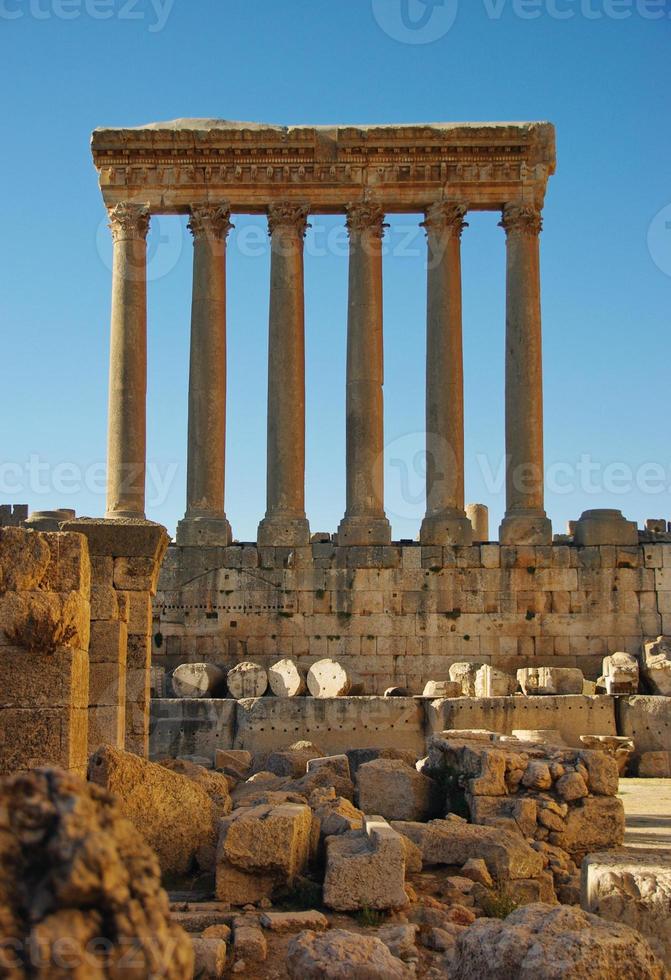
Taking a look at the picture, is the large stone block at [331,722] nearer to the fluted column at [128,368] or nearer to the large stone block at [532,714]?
the large stone block at [532,714]

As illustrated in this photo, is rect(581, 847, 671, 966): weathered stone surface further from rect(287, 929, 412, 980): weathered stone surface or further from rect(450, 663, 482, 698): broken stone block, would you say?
rect(450, 663, 482, 698): broken stone block

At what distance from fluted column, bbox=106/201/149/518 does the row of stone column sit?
1.1 inches

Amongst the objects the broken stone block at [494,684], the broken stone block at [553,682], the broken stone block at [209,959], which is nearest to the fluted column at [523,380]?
the broken stone block at [494,684]

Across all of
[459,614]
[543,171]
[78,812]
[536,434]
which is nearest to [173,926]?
[78,812]

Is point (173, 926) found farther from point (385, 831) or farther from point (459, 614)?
point (459, 614)

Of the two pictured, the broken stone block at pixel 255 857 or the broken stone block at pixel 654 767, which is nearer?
the broken stone block at pixel 255 857

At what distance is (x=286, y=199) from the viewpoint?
29953 mm

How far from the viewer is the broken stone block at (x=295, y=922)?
28.9 ft

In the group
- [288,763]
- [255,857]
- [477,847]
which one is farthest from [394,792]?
[255,857]

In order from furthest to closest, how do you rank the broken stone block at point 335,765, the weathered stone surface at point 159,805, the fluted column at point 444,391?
1. the fluted column at point 444,391
2. the broken stone block at point 335,765
3. the weathered stone surface at point 159,805

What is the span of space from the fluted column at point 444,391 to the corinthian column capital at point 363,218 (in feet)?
4.51

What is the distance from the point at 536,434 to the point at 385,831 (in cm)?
1955

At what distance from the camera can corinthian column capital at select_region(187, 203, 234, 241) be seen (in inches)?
1177

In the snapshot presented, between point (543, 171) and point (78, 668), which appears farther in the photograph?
point (543, 171)
